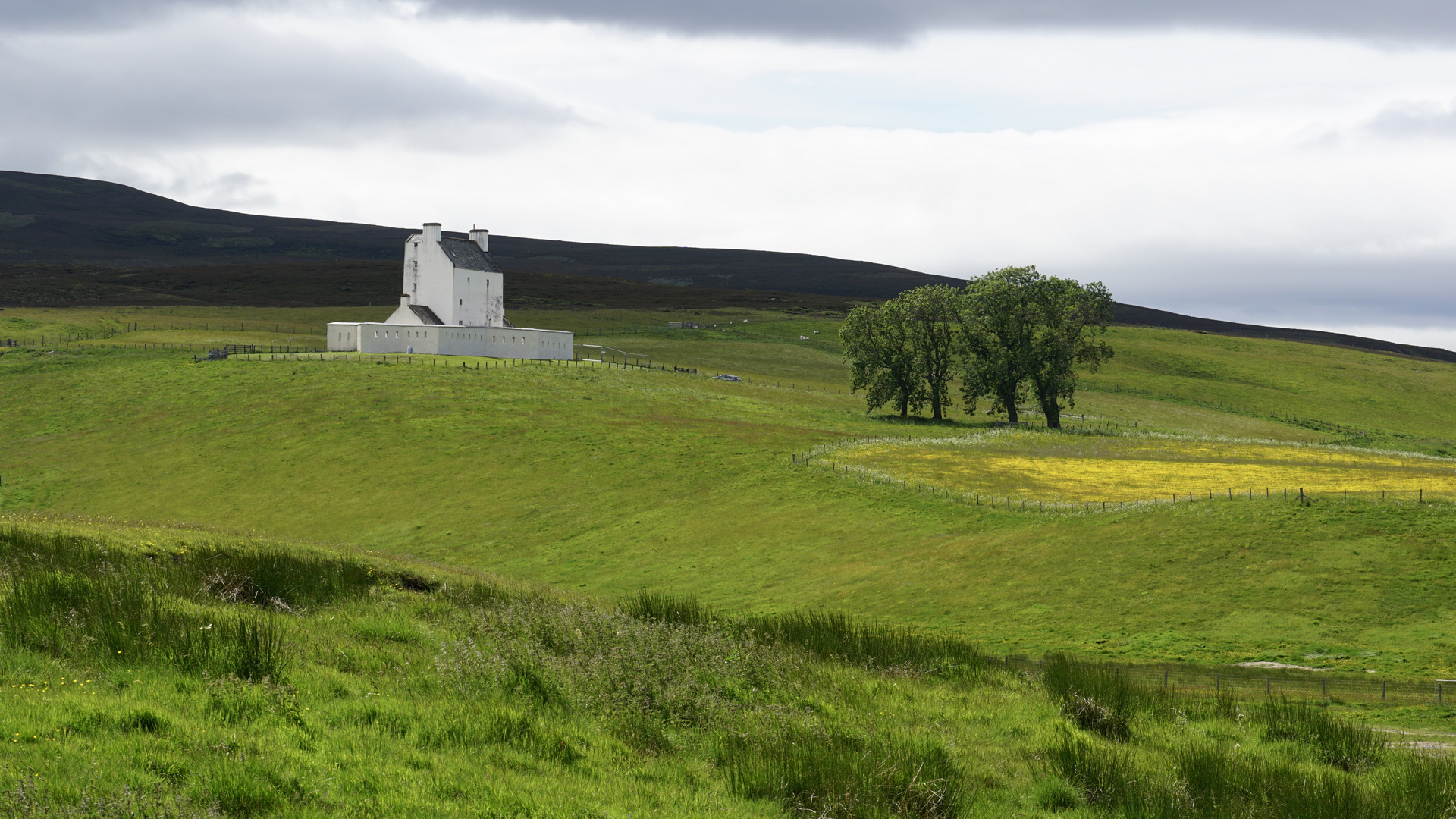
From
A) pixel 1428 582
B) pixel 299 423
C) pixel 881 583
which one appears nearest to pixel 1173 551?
pixel 1428 582

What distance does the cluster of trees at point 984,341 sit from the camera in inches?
3447

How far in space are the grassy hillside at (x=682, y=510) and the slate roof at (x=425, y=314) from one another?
18952mm

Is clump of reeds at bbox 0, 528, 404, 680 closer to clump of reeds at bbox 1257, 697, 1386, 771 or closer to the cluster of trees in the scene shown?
clump of reeds at bbox 1257, 697, 1386, 771

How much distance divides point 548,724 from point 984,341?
83.6m

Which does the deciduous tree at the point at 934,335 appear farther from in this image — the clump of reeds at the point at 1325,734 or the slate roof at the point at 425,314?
the clump of reeds at the point at 1325,734

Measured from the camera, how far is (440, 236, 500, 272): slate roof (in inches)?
4451

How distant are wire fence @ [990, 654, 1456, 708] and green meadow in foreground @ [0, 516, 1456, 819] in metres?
6.49

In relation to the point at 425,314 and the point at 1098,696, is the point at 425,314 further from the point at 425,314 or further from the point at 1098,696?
the point at 1098,696

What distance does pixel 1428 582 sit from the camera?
108 ft

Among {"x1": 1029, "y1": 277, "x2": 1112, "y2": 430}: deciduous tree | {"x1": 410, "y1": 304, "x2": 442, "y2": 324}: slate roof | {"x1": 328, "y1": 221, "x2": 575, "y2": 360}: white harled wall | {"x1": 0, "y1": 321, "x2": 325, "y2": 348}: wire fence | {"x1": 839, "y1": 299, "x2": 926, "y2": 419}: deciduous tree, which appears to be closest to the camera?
{"x1": 1029, "y1": 277, "x2": 1112, "y2": 430}: deciduous tree

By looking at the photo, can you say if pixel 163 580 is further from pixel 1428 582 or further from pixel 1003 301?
pixel 1003 301

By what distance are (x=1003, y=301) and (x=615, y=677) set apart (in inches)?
3213

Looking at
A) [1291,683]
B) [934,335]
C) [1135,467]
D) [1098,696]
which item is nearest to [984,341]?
[934,335]

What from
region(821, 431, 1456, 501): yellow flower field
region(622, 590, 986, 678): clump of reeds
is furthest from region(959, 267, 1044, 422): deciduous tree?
region(622, 590, 986, 678): clump of reeds
